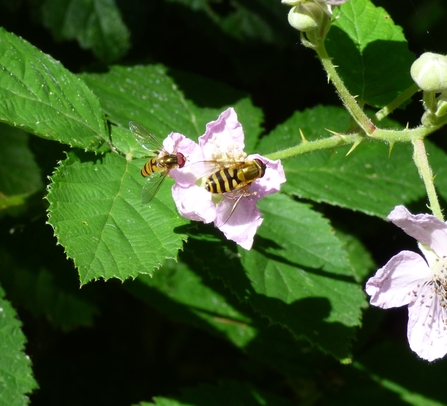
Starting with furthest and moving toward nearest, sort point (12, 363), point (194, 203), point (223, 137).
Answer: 1. point (12, 363)
2. point (223, 137)
3. point (194, 203)

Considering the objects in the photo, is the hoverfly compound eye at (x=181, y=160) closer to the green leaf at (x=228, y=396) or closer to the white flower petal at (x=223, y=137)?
the white flower petal at (x=223, y=137)

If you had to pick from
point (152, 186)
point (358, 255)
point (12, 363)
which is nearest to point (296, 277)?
point (152, 186)

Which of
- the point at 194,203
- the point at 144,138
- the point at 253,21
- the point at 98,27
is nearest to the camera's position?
the point at 194,203

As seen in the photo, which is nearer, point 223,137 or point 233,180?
point 233,180

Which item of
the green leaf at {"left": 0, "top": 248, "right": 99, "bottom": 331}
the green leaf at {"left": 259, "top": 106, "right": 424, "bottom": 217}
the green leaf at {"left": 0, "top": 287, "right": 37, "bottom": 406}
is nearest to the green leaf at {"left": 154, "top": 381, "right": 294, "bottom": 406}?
the green leaf at {"left": 0, "top": 248, "right": 99, "bottom": 331}

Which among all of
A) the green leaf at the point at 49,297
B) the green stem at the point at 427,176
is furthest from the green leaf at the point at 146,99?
the green stem at the point at 427,176

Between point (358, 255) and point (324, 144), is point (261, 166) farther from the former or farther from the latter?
point (358, 255)

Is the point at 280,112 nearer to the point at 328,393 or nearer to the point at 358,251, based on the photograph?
the point at 358,251
